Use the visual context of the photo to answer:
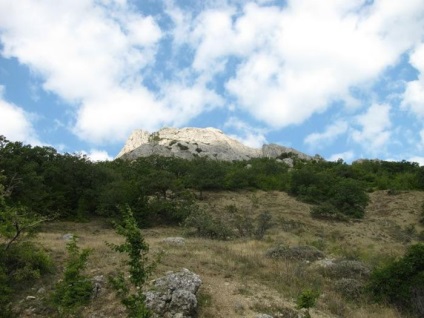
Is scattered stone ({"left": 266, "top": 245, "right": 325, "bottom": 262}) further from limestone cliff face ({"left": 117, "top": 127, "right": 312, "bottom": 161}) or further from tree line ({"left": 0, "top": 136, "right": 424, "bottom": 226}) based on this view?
limestone cliff face ({"left": 117, "top": 127, "right": 312, "bottom": 161})

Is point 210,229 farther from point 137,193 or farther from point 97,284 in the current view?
point 97,284

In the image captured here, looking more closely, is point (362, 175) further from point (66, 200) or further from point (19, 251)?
point (19, 251)

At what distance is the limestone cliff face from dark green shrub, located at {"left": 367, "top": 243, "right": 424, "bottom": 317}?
5204 cm

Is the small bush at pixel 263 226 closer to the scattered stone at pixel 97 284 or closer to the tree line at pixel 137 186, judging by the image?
the tree line at pixel 137 186

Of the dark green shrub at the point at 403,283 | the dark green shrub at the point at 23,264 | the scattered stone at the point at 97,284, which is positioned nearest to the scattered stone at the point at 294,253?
the dark green shrub at the point at 403,283

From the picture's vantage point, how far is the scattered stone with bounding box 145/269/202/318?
12227 mm

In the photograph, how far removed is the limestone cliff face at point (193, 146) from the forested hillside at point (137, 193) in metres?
22.4

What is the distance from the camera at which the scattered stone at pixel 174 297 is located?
12227 millimetres

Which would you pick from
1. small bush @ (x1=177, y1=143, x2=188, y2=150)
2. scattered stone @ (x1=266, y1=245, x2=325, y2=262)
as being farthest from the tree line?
small bush @ (x1=177, y1=143, x2=188, y2=150)

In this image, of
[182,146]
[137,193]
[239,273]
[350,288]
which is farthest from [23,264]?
[182,146]

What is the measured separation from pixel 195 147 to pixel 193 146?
0.73 metres

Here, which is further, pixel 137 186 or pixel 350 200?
pixel 350 200

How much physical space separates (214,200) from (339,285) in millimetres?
25580

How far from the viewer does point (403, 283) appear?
15297mm
